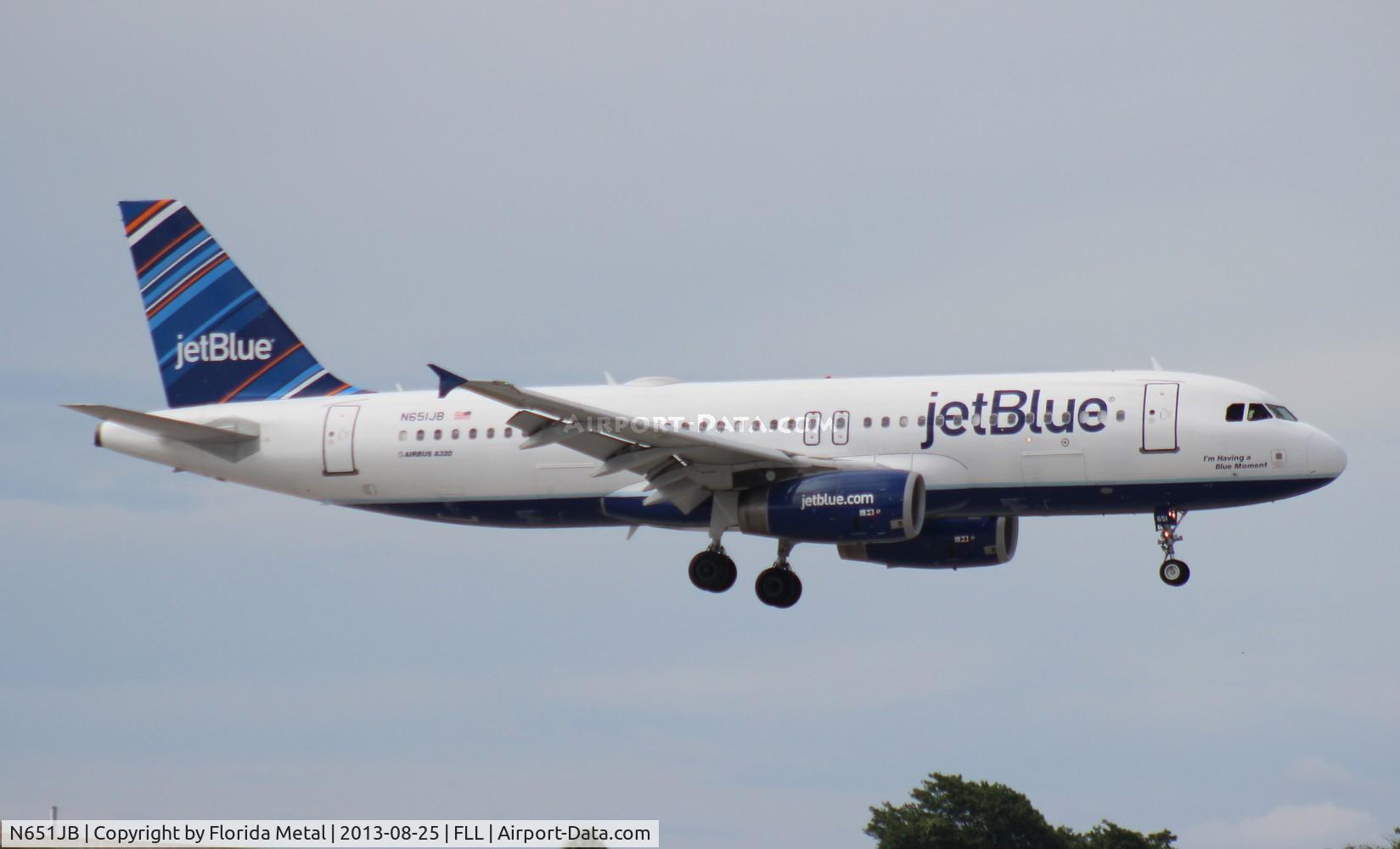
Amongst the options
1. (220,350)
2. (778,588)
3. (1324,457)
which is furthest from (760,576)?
(220,350)

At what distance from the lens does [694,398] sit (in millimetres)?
45656

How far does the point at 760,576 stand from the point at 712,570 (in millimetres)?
1435

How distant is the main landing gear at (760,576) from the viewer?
1759 inches

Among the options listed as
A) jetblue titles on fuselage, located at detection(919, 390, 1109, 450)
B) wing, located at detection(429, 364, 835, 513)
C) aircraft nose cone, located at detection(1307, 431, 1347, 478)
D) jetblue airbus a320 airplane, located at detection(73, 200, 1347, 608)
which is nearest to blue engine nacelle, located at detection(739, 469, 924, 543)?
jetblue airbus a320 airplane, located at detection(73, 200, 1347, 608)

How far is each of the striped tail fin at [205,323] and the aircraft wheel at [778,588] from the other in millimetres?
11368

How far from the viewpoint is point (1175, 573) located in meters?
42.6

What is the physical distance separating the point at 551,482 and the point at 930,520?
346 inches

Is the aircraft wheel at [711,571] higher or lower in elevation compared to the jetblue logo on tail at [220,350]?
lower

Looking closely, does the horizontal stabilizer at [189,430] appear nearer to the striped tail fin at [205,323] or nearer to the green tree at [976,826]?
the striped tail fin at [205,323]

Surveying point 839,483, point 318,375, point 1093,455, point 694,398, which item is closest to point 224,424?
point 318,375

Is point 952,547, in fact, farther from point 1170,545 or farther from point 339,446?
point 339,446

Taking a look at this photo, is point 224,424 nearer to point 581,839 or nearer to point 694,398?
point 694,398

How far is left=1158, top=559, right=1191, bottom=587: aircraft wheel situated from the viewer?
140ft

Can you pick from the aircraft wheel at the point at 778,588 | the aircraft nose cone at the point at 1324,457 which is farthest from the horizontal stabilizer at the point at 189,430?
the aircraft nose cone at the point at 1324,457
